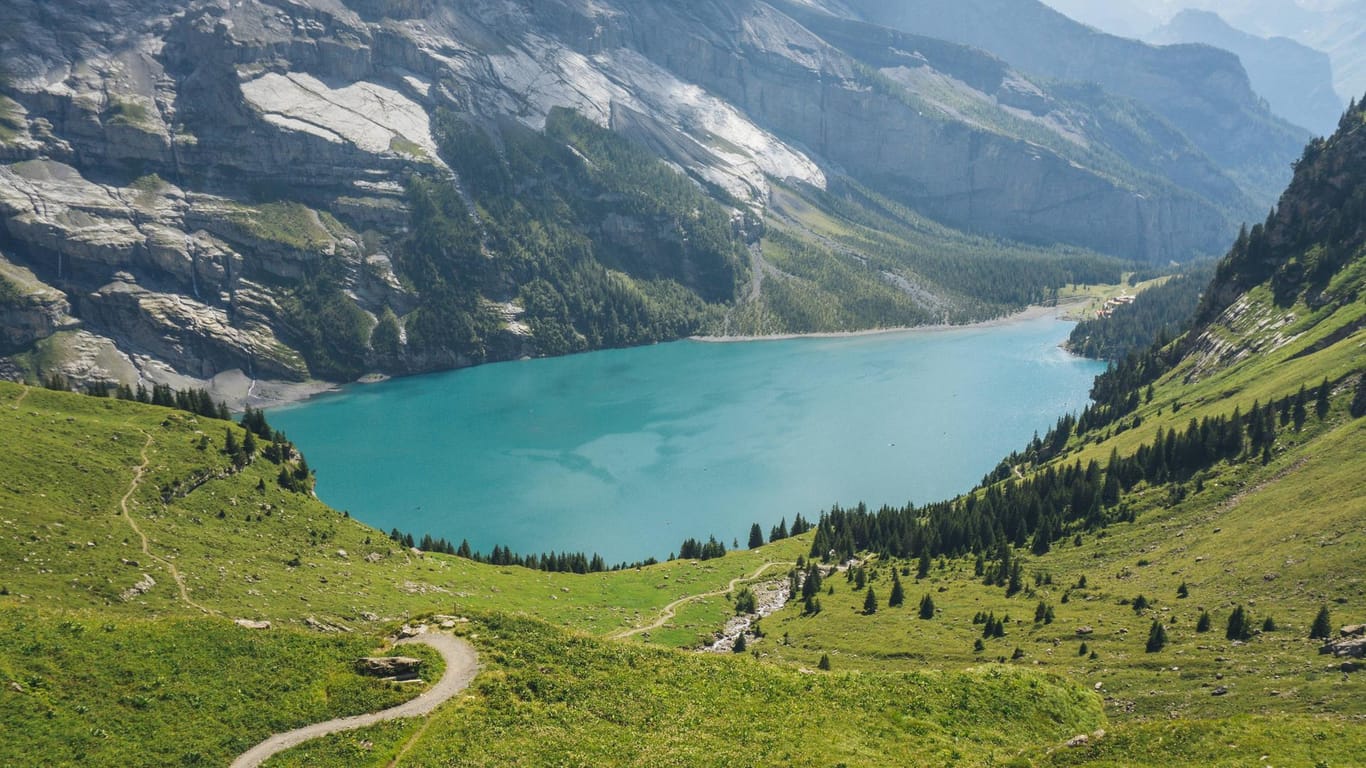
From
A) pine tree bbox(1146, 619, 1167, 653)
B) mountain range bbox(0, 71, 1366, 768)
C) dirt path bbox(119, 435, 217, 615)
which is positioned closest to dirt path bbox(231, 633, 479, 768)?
mountain range bbox(0, 71, 1366, 768)

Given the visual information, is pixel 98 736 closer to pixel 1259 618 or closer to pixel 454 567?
pixel 454 567

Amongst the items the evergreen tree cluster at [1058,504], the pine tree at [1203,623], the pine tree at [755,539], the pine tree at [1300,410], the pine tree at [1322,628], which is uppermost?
the pine tree at [1300,410]

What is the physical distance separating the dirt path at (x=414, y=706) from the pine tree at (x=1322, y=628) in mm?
46110

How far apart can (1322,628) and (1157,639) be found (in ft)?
29.3

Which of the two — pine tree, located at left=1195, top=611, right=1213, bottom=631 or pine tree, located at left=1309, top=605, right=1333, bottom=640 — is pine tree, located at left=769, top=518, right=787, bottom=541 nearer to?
pine tree, located at left=1195, top=611, right=1213, bottom=631

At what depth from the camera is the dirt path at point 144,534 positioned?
55.8 metres

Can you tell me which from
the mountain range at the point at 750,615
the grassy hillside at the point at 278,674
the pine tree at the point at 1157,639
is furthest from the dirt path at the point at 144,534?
the pine tree at the point at 1157,639

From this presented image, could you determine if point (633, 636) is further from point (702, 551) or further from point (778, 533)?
point (778, 533)

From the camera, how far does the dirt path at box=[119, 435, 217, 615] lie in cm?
5581

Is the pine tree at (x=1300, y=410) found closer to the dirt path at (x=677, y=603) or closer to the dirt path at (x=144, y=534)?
the dirt path at (x=677, y=603)

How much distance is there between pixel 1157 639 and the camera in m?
54.9

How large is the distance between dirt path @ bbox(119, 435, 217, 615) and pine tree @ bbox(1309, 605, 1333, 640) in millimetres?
65163

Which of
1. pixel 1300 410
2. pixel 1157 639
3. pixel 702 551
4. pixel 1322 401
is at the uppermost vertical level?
pixel 1322 401

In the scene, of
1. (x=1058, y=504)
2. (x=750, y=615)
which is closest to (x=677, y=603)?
(x=750, y=615)
